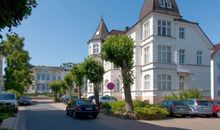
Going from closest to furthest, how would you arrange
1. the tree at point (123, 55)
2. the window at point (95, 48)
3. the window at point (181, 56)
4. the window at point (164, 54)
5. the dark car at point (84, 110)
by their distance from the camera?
1. the dark car at point (84, 110)
2. the tree at point (123, 55)
3. the window at point (164, 54)
4. the window at point (181, 56)
5. the window at point (95, 48)

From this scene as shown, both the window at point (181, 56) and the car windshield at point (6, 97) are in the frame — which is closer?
the car windshield at point (6, 97)

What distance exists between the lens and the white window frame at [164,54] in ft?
128

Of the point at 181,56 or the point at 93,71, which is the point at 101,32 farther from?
the point at 93,71

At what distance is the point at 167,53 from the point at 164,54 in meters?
0.60

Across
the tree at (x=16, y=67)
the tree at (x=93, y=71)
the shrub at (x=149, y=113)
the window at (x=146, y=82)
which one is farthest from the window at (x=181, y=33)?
the tree at (x=16, y=67)

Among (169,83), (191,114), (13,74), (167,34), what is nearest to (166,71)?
(169,83)

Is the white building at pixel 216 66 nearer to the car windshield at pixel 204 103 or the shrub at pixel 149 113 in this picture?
the car windshield at pixel 204 103

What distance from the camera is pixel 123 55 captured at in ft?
83.2

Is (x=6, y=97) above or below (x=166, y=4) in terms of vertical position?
below

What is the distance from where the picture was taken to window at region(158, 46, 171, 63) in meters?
39.0

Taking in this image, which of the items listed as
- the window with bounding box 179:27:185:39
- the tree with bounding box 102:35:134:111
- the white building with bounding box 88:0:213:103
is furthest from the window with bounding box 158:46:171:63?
the tree with bounding box 102:35:134:111

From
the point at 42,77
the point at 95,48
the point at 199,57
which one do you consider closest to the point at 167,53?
the point at 199,57

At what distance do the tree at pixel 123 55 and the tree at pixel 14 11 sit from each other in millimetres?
18442

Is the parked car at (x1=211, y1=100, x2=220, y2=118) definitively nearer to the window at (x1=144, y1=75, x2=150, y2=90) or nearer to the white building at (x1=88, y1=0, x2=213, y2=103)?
the white building at (x1=88, y1=0, x2=213, y2=103)
